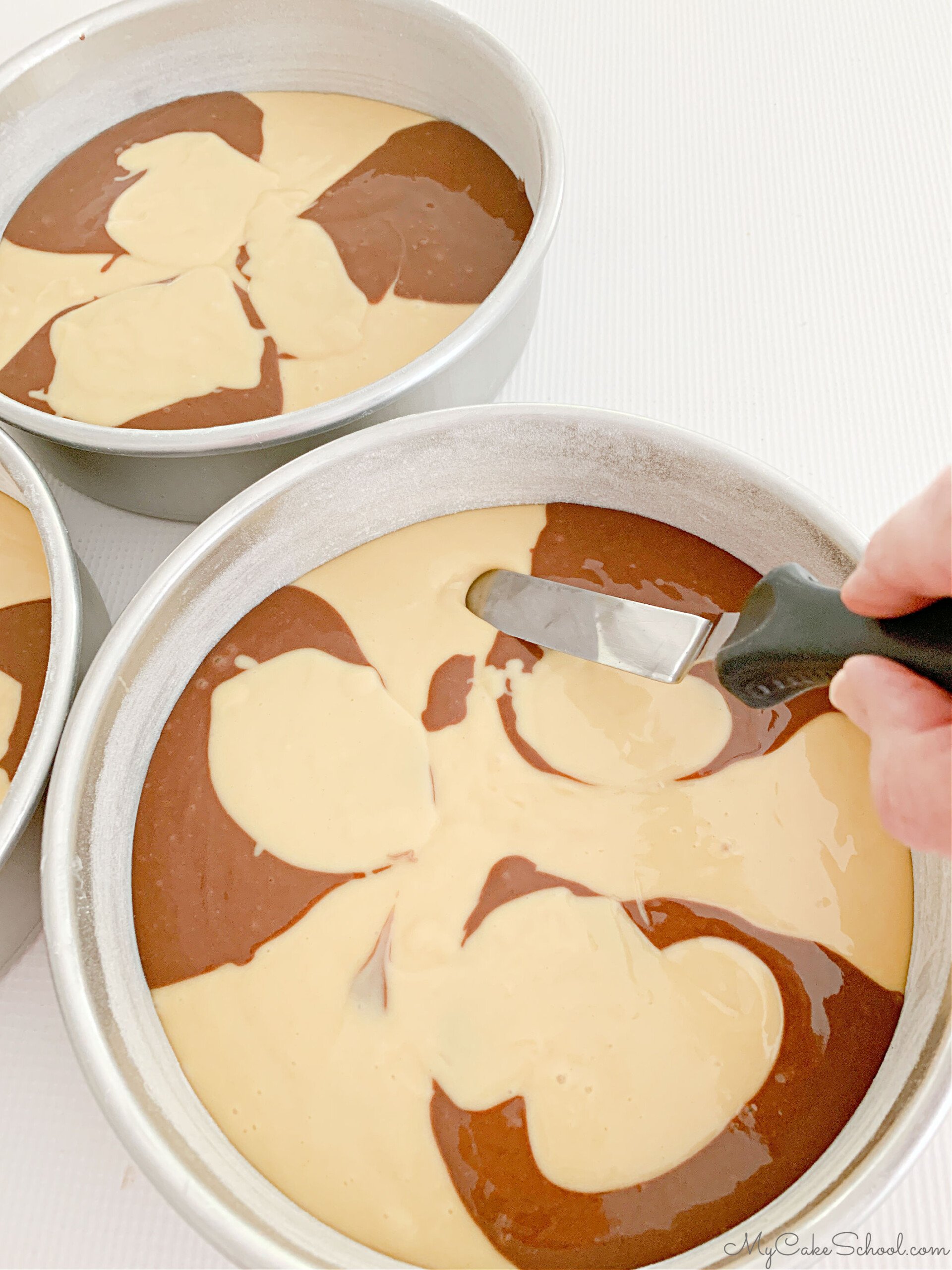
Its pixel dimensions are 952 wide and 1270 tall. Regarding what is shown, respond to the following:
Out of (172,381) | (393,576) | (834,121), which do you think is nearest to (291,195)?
(172,381)

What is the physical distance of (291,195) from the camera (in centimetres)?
127

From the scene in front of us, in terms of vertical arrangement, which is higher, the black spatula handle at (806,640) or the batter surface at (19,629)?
the batter surface at (19,629)

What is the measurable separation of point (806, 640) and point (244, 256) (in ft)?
3.13

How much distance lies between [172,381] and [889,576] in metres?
0.90

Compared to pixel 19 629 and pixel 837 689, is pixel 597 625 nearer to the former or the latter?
pixel 837 689

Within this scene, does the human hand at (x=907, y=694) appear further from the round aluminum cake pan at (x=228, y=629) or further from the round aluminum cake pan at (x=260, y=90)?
the round aluminum cake pan at (x=260, y=90)

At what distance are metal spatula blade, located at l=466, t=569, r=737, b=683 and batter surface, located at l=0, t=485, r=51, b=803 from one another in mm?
467

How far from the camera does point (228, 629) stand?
971mm

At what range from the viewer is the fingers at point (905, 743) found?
0.49 meters

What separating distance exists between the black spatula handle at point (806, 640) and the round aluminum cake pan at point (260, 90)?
1.42ft

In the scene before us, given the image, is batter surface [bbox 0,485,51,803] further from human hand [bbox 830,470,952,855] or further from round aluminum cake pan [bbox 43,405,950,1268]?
human hand [bbox 830,470,952,855]

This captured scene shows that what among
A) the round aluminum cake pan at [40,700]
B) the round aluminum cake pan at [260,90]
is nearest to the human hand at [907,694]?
the round aluminum cake pan at [260,90]

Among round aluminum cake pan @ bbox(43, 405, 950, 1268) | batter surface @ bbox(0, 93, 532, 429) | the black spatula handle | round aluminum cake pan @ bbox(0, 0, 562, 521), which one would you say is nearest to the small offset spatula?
the black spatula handle

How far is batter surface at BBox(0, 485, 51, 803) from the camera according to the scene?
0.95 meters
